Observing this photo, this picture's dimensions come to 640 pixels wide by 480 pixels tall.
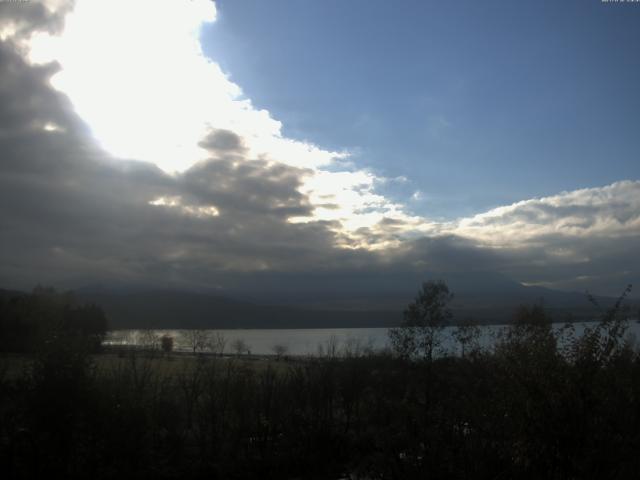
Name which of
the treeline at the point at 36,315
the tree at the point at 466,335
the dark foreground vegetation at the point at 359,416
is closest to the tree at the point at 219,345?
the treeline at the point at 36,315

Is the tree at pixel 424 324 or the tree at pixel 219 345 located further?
the tree at pixel 219 345

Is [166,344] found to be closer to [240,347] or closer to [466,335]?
[240,347]

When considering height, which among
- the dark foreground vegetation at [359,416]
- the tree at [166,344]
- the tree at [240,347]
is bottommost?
the tree at [240,347]

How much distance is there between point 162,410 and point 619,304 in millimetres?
20380

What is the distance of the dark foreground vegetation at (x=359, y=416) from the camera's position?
27.2 feet

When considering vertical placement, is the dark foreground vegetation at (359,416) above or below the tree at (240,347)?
above

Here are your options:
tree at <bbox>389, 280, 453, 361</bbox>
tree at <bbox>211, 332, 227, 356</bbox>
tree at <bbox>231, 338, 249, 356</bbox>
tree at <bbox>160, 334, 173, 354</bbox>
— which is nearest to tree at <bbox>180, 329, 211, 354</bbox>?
tree at <bbox>211, 332, 227, 356</bbox>

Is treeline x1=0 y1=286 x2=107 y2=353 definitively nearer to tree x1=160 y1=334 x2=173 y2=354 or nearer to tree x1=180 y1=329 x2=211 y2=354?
tree x1=180 y1=329 x2=211 y2=354

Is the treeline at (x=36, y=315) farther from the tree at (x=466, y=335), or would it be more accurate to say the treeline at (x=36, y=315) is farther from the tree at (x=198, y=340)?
the tree at (x=198, y=340)

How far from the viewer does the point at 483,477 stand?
8547 millimetres

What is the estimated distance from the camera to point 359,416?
30.4 m

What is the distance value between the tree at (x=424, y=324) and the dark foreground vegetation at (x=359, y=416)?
109 millimetres

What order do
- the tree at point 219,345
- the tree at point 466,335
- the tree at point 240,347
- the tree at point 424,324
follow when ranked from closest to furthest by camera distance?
the tree at point 424,324 < the tree at point 466,335 < the tree at point 219,345 < the tree at point 240,347

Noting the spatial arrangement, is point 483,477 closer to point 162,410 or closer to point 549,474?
point 549,474
